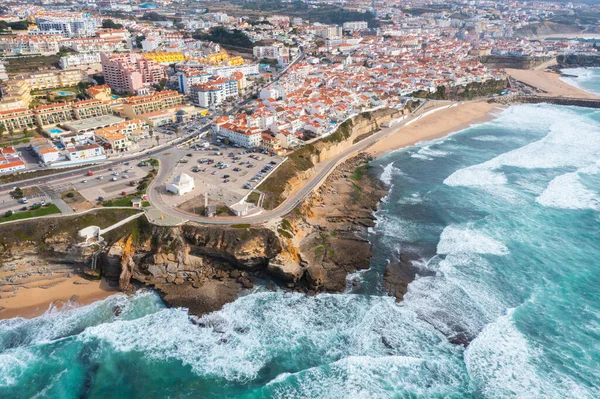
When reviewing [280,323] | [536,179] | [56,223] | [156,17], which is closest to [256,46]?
[156,17]

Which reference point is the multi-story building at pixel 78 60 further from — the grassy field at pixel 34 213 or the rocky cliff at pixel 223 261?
the rocky cliff at pixel 223 261

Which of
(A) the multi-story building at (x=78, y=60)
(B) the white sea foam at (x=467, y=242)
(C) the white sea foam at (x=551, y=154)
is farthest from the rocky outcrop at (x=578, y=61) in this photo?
(A) the multi-story building at (x=78, y=60)

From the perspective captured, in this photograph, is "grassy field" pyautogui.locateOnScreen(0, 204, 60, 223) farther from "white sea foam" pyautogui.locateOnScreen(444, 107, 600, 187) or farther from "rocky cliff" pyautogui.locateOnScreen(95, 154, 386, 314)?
"white sea foam" pyautogui.locateOnScreen(444, 107, 600, 187)

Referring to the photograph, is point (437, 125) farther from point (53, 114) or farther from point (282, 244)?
point (53, 114)

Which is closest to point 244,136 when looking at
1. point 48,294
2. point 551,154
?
point 48,294

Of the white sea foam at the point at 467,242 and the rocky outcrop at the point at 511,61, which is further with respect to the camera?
the rocky outcrop at the point at 511,61

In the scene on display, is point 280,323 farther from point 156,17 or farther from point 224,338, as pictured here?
point 156,17
